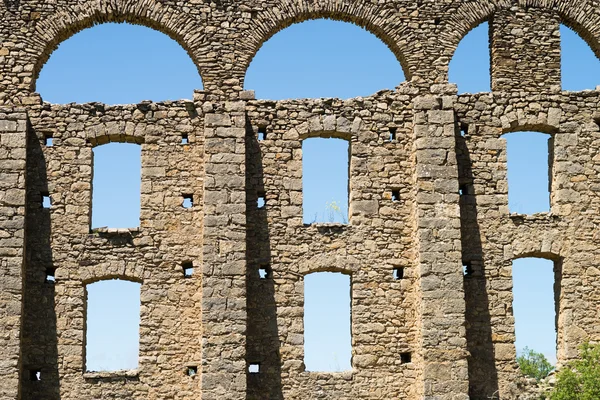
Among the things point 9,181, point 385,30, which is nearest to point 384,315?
point 385,30

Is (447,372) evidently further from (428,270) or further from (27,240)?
(27,240)

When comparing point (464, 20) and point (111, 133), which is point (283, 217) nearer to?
point (111, 133)

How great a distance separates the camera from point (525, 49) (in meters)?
20.8

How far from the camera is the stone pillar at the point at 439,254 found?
1856cm

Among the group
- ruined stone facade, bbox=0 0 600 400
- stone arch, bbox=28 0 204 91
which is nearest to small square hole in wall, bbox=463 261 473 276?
ruined stone facade, bbox=0 0 600 400

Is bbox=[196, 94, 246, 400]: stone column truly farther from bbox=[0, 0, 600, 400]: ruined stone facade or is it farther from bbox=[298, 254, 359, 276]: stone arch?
bbox=[298, 254, 359, 276]: stone arch

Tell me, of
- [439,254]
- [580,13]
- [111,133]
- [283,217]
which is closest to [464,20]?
[580,13]

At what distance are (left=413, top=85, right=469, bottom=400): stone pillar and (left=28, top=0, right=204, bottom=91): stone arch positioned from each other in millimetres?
4582

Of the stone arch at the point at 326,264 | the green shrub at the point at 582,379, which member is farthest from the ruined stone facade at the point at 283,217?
the green shrub at the point at 582,379

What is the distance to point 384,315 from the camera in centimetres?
1911

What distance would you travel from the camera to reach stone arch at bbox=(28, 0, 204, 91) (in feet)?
66.9

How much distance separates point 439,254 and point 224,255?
3881 mm

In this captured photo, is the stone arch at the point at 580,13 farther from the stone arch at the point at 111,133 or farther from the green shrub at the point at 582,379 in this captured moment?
the stone arch at the point at 111,133

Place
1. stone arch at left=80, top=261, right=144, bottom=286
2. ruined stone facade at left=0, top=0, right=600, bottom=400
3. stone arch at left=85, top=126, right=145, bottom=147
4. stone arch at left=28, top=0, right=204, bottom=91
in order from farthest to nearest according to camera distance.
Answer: stone arch at left=28, top=0, right=204, bottom=91
stone arch at left=85, top=126, right=145, bottom=147
stone arch at left=80, top=261, right=144, bottom=286
ruined stone facade at left=0, top=0, right=600, bottom=400
